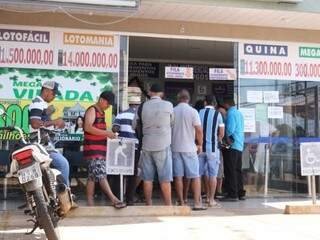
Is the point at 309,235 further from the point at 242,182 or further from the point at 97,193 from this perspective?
the point at 97,193

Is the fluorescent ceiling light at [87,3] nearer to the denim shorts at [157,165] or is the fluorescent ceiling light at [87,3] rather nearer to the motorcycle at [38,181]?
the denim shorts at [157,165]

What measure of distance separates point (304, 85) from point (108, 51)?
4.08 metres

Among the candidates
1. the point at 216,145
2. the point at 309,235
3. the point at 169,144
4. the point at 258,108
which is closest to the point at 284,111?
the point at 258,108

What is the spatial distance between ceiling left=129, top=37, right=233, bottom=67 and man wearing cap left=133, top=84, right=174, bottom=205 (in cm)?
282

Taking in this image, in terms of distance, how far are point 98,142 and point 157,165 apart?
3.20 ft

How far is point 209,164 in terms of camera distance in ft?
31.9

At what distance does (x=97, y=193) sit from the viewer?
35.8 feet

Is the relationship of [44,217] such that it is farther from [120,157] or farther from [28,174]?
[120,157]

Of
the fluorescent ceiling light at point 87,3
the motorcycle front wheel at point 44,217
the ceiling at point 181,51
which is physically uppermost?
the ceiling at point 181,51

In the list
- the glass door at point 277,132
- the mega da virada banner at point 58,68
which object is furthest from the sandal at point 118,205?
the glass door at point 277,132

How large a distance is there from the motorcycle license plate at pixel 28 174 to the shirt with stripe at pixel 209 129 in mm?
4405

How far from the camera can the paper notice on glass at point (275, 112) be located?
11461 millimetres

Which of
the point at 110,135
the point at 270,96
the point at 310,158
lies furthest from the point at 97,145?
the point at 270,96

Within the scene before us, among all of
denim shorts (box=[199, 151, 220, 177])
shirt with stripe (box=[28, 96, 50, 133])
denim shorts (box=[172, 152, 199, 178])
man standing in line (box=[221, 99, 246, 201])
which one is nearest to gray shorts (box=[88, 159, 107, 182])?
denim shorts (box=[172, 152, 199, 178])
